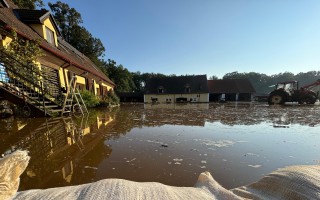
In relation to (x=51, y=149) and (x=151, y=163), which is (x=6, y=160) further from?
(x=51, y=149)

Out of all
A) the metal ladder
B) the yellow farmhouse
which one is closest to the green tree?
the yellow farmhouse

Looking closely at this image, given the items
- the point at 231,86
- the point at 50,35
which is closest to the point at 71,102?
the point at 50,35

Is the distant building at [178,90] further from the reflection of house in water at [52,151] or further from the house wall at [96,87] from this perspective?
the reflection of house in water at [52,151]

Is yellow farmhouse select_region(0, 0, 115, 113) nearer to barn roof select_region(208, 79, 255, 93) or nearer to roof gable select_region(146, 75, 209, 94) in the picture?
roof gable select_region(146, 75, 209, 94)

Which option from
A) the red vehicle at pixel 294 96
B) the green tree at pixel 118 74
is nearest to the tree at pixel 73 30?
the green tree at pixel 118 74

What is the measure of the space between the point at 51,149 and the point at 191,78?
35.8 metres

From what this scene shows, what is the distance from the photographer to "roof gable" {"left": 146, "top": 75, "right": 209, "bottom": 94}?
1421 inches

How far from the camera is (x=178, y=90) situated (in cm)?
3672

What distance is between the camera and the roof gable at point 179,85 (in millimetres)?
36094

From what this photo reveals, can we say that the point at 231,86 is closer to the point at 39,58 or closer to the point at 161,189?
the point at 39,58

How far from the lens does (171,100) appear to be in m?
36.6

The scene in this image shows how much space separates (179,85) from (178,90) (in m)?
1.24

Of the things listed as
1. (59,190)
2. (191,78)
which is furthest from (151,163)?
(191,78)

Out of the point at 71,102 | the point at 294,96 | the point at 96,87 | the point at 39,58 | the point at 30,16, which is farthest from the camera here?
the point at 96,87
